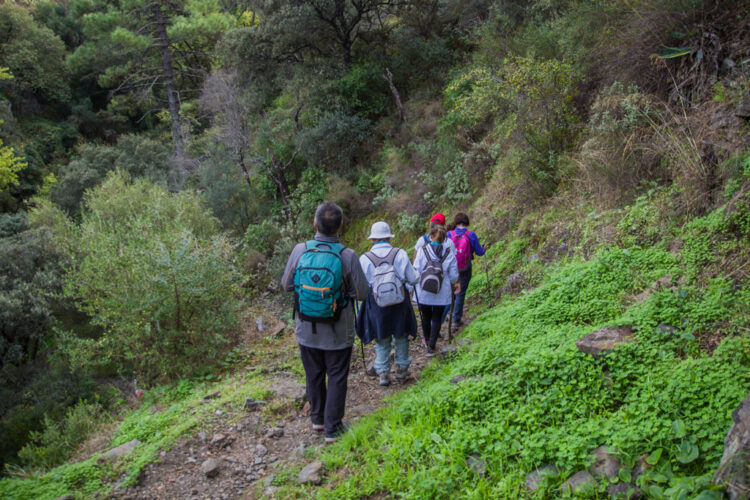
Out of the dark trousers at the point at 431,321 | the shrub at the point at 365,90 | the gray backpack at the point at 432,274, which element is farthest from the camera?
the shrub at the point at 365,90

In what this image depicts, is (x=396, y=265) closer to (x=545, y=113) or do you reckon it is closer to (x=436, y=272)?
(x=436, y=272)

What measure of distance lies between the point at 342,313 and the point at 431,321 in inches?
85.6

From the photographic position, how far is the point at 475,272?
8703 millimetres

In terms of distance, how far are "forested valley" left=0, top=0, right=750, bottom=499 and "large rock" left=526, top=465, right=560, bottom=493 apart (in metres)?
0.02

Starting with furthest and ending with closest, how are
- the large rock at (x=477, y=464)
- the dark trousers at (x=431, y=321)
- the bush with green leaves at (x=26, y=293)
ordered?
the bush with green leaves at (x=26, y=293) < the dark trousers at (x=431, y=321) < the large rock at (x=477, y=464)

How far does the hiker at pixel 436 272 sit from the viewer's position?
5.31m

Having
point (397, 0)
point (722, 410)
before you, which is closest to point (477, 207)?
point (722, 410)

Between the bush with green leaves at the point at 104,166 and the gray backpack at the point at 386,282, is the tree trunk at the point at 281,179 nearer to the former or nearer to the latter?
the bush with green leaves at the point at 104,166

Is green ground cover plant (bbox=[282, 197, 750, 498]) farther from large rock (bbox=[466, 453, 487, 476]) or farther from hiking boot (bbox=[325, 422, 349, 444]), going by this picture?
hiking boot (bbox=[325, 422, 349, 444])

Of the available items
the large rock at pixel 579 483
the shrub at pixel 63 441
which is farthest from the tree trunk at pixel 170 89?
the large rock at pixel 579 483

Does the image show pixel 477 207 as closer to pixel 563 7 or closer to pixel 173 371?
pixel 563 7

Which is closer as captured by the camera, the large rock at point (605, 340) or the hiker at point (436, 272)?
the large rock at point (605, 340)

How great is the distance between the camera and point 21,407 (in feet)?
38.2

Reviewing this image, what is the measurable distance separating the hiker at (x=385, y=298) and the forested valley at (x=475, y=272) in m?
0.54
